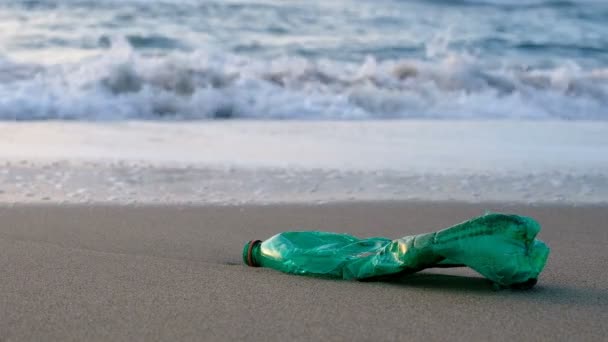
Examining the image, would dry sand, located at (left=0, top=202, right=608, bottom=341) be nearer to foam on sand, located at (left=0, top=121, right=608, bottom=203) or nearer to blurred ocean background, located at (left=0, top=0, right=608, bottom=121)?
foam on sand, located at (left=0, top=121, right=608, bottom=203)

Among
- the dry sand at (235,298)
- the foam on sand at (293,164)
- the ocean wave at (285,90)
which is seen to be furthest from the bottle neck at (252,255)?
the ocean wave at (285,90)

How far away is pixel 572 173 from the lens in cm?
537

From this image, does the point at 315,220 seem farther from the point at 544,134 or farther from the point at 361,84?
the point at 361,84

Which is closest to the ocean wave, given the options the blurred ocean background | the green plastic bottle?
the blurred ocean background

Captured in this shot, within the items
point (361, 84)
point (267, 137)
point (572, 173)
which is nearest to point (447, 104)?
point (361, 84)

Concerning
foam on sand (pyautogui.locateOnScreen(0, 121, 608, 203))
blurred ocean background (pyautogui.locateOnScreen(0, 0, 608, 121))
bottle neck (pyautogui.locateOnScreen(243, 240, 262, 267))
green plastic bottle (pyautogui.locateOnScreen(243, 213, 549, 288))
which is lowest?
blurred ocean background (pyautogui.locateOnScreen(0, 0, 608, 121))

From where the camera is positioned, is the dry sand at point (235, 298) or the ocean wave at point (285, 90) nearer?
the dry sand at point (235, 298)

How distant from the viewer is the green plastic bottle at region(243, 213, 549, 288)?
2.27m

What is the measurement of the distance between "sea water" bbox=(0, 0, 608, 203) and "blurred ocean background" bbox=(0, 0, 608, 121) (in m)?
0.04

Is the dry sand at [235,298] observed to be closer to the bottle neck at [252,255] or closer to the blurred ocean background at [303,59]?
the bottle neck at [252,255]

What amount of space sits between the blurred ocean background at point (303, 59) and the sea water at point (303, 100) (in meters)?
0.04

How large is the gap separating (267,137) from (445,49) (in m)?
8.13

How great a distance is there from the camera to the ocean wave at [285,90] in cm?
896

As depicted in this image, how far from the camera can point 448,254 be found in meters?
2.30
